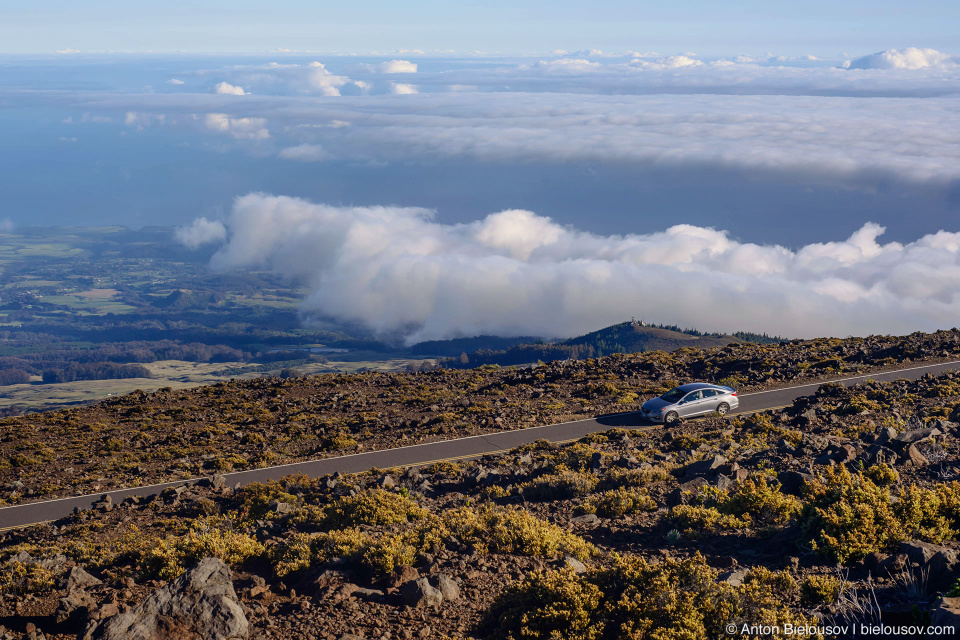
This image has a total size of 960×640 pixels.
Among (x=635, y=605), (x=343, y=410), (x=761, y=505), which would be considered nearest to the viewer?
(x=635, y=605)

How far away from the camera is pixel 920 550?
8188 millimetres

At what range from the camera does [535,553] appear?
9953 mm

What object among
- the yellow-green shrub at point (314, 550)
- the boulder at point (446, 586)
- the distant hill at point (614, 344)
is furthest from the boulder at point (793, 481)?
the distant hill at point (614, 344)

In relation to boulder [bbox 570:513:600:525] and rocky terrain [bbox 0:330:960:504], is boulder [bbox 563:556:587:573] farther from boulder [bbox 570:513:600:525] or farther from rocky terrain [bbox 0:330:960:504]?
rocky terrain [bbox 0:330:960:504]

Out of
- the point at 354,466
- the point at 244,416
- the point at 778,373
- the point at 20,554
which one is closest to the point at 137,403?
the point at 244,416

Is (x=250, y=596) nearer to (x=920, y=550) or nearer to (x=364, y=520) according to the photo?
(x=364, y=520)

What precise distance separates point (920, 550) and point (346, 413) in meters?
22.8

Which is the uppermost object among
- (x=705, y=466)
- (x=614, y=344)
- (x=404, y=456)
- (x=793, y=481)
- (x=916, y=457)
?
(x=916, y=457)

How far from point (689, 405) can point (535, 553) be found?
51.7 ft

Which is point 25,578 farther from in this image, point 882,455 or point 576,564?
point 882,455

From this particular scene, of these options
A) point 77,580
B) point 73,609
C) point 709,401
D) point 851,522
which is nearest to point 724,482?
point 851,522

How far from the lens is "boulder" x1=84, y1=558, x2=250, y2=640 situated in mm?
7539

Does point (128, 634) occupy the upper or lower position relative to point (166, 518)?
upper

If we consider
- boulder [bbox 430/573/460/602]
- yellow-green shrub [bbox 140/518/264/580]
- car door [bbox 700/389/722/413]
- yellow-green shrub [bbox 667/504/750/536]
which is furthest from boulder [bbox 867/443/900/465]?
yellow-green shrub [bbox 140/518/264/580]
